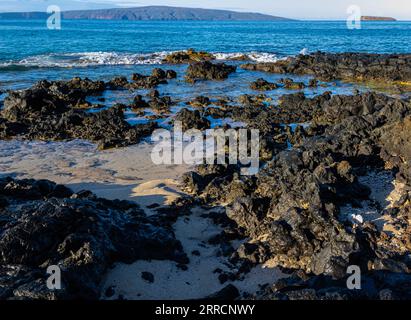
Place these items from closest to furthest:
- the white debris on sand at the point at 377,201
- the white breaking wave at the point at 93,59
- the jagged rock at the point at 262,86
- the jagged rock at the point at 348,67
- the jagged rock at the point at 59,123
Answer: the white debris on sand at the point at 377,201 < the jagged rock at the point at 59,123 < the jagged rock at the point at 262,86 < the jagged rock at the point at 348,67 < the white breaking wave at the point at 93,59

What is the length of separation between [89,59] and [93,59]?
387mm

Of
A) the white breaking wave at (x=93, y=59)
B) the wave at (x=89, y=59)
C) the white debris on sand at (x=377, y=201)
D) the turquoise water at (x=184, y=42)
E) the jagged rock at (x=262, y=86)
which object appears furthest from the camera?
the turquoise water at (x=184, y=42)

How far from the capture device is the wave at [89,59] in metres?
36.7

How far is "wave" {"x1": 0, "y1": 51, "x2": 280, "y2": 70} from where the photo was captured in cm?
3669

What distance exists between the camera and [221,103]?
69.6 ft

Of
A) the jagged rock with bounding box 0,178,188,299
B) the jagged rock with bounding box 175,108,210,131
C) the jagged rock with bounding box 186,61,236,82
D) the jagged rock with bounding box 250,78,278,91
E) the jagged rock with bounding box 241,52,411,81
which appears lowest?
the jagged rock with bounding box 0,178,188,299

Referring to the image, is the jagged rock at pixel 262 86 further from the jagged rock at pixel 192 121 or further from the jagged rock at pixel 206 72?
the jagged rock at pixel 192 121

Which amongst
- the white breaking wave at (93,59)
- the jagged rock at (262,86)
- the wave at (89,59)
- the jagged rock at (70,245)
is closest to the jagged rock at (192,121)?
the jagged rock at (70,245)

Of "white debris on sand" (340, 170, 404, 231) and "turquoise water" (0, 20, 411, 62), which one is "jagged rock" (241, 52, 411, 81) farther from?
"white debris on sand" (340, 170, 404, 231)

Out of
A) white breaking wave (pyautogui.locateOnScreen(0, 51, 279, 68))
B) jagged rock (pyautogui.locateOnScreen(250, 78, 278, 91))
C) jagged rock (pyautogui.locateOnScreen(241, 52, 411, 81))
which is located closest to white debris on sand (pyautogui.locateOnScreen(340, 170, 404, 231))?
jagged rock (pyautogui.locateOnScreen(250, 78, 278, 91))

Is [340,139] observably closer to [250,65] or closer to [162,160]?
[162,160]

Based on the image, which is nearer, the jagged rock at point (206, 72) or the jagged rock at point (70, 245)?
the jagged rock at point (70, 245)

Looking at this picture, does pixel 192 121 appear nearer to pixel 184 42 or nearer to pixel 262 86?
pixel 262 86
